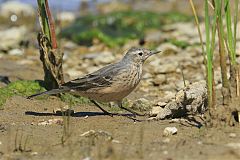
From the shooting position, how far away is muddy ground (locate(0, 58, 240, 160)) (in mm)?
5516

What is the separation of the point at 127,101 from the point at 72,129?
2080 millimetres

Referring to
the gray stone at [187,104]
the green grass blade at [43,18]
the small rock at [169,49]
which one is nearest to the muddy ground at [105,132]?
the gray stone at [187,104]

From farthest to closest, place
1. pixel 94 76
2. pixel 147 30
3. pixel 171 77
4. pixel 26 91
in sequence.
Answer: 1. pixel 147 30
2. pixel 171 77
3. pixel 26 91
4. pixel 94 76

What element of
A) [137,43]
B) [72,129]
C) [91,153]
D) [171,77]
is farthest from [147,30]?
[91,153]

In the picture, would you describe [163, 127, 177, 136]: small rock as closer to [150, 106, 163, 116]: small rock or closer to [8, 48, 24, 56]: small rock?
[150, 106, 163, 116]: small rock

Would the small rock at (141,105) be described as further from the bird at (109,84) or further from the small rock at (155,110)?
the small rock at (155,110)

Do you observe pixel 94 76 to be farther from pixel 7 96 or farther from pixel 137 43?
pixel 137 43

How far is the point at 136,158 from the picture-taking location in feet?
17.8

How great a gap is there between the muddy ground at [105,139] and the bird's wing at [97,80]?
1.10 ft

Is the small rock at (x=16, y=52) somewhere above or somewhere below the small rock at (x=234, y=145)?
above

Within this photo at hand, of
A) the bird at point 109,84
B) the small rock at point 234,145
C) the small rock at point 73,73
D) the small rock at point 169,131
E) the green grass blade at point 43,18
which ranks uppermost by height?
the green grass blade at point 43,18

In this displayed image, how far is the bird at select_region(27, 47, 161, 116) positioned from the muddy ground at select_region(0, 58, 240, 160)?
0.86 feet

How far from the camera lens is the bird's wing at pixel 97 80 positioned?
765 cm

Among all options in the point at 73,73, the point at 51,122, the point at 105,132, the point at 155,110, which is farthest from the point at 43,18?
the point at 73,73
